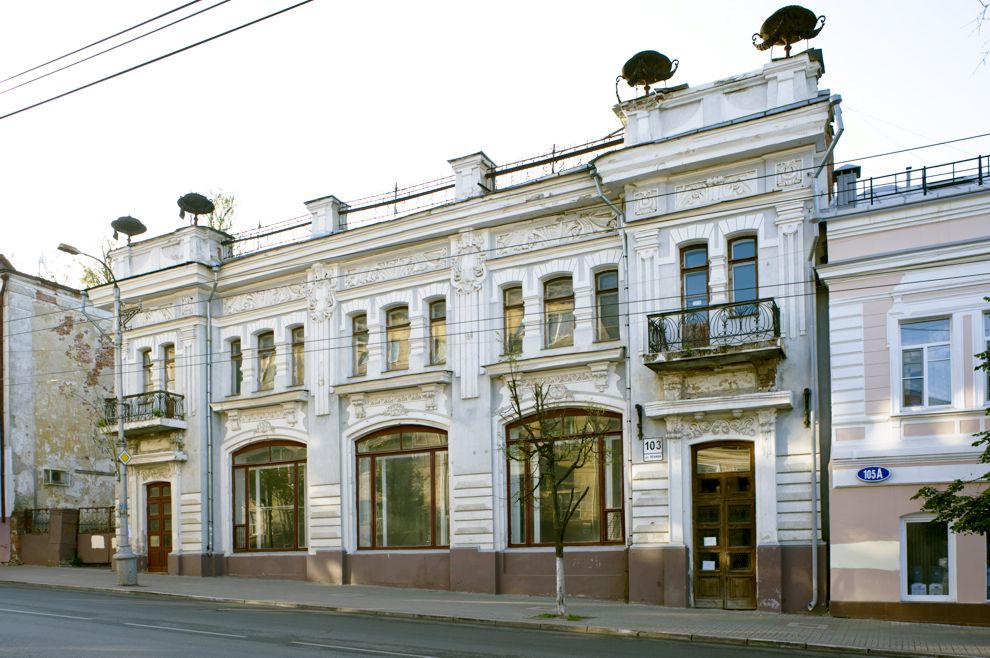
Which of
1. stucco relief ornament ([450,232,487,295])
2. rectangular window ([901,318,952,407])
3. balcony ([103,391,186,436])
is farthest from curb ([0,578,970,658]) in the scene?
stucco relief ornament ([450,232,487,295])

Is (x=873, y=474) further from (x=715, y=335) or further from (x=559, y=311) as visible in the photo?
(x=559, y=311)

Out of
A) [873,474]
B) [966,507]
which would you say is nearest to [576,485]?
[873,474]

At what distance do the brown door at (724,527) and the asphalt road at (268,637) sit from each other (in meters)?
4.50

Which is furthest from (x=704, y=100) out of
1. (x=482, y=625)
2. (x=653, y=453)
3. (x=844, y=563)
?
(x=482, y=625)

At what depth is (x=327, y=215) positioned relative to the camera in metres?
26.9

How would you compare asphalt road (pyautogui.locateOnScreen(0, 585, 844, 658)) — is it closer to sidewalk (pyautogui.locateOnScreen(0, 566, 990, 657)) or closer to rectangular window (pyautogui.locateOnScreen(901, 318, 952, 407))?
sidewalk (pyautogui.locateOnScreen(0, 566, 990, 657))

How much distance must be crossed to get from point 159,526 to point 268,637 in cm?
1592

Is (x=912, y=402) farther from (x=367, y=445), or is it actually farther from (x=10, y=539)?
(x=10, y=539)

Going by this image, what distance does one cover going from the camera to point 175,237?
2947cm

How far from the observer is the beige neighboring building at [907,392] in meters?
17.1

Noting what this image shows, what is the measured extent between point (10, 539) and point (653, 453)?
22.9 meters

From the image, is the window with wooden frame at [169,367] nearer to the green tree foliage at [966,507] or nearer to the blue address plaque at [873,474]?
the blue address plaque at [873,474]

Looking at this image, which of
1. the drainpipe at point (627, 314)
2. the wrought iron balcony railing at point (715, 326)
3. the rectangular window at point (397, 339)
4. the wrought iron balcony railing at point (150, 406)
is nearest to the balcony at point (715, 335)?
the wrought iron balcony railing at point (715, 326)

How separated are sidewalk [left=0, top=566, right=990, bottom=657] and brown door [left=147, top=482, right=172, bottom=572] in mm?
2629
